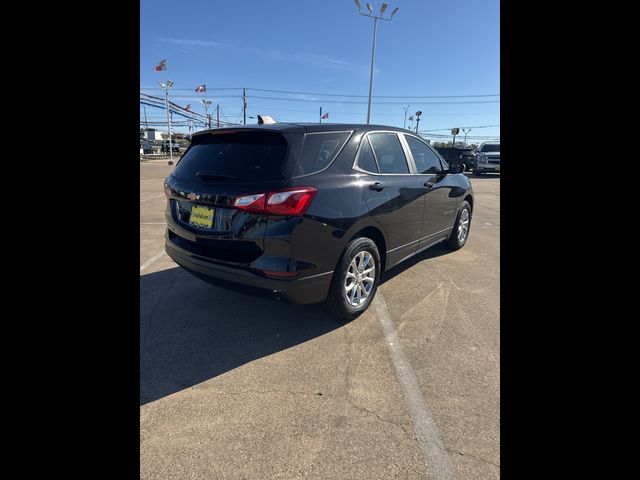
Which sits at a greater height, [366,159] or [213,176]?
[366,159]

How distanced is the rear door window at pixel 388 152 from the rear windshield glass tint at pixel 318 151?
0.56 meters

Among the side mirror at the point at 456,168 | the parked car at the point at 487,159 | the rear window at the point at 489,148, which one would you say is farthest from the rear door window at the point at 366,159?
the rear window at the point at 489,148

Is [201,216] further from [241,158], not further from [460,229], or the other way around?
[460,229]

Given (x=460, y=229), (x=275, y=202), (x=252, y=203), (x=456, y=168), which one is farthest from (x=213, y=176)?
(x=460, y=229)

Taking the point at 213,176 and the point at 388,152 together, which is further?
the point at 388,152

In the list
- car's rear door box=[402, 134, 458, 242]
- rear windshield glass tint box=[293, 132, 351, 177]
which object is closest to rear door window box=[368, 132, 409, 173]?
car's rear door box=[402, 134, 458, 242]

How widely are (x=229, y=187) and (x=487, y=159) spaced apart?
78.1 feet

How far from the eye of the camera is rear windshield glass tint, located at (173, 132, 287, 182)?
2.63m

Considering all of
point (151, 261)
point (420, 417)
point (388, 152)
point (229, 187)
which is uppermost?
point (388, 152)

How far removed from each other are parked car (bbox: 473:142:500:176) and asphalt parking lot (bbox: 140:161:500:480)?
21.6 meters

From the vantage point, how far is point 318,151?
282 centimetres

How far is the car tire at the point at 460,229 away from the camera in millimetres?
5461
